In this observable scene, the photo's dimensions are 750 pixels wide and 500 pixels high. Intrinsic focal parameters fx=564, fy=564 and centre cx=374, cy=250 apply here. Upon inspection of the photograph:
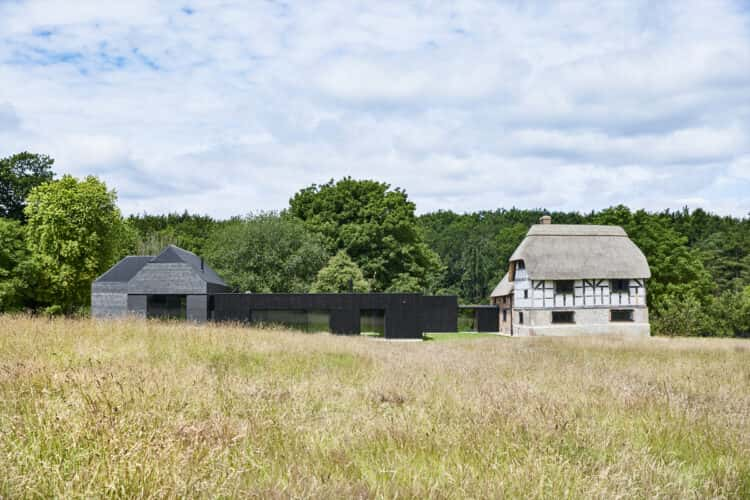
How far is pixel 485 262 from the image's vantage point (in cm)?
6319

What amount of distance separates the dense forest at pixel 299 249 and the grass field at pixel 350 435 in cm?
3074

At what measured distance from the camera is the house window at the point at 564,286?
40500 mm

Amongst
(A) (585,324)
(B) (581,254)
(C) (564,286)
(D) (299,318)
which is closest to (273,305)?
(D) (299,318)

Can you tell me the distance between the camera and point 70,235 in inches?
1453

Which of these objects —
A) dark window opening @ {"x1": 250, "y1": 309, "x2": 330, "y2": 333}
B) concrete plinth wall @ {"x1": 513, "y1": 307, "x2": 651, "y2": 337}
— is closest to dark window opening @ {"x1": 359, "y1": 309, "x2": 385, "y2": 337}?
dark window opening @ {"x1": 250, "y1": 309, "x2": 330, "y2": 333}

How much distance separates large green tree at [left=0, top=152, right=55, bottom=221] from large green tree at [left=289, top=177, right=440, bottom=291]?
21.1 m

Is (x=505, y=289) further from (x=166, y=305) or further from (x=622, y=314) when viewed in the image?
(x=166, y=305)

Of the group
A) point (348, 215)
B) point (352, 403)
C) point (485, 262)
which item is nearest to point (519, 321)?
point (348, 215)

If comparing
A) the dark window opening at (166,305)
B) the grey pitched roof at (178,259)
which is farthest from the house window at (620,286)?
the dark window opening at (166,305)

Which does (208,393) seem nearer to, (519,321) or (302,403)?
(302,403)

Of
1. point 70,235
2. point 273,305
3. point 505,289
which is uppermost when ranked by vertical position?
point 70,235

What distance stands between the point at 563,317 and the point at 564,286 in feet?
7.31

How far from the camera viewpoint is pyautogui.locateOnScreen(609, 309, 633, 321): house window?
41031 millimetres

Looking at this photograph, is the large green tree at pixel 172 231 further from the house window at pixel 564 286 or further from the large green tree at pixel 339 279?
the house window at pixel 564 286
